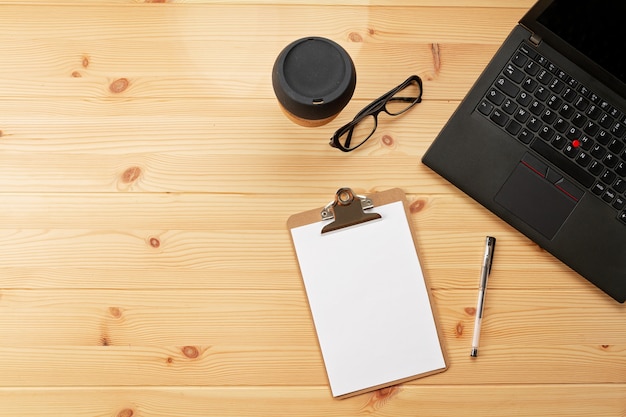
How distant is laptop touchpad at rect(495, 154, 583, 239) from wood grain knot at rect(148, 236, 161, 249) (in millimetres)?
490

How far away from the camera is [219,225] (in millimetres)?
864

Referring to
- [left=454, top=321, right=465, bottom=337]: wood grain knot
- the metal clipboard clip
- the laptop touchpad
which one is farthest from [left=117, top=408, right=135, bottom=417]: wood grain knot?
the laptop touchpad

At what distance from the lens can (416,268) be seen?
2.80ft

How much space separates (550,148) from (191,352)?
584 mm

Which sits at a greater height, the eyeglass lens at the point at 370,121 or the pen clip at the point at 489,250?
the eyeglass lens at the point at 370,121

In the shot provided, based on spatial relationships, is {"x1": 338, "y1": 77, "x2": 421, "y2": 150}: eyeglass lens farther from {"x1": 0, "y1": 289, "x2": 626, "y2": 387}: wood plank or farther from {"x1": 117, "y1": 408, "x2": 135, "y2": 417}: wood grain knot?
{"x1": 117, "y1": 408, "x2": 135, "y2": 417}: wood grain knot

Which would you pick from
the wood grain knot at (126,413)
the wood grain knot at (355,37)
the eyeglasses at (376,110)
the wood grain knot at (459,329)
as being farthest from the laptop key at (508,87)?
the wood grain knot at (126,413)

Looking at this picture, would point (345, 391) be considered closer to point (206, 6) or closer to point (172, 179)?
point (172, 179)

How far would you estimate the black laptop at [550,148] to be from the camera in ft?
2.71

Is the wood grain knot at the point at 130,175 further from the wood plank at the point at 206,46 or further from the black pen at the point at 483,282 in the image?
the black pen at the point at 483,282

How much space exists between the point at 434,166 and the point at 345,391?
0.34 meters

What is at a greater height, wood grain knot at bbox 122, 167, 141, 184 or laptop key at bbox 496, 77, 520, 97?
wood grain knot at bbox 122, 167, 141, 184

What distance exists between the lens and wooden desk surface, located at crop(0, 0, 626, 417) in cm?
84

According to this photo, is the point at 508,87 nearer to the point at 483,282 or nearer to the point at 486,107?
the point at 486,107
